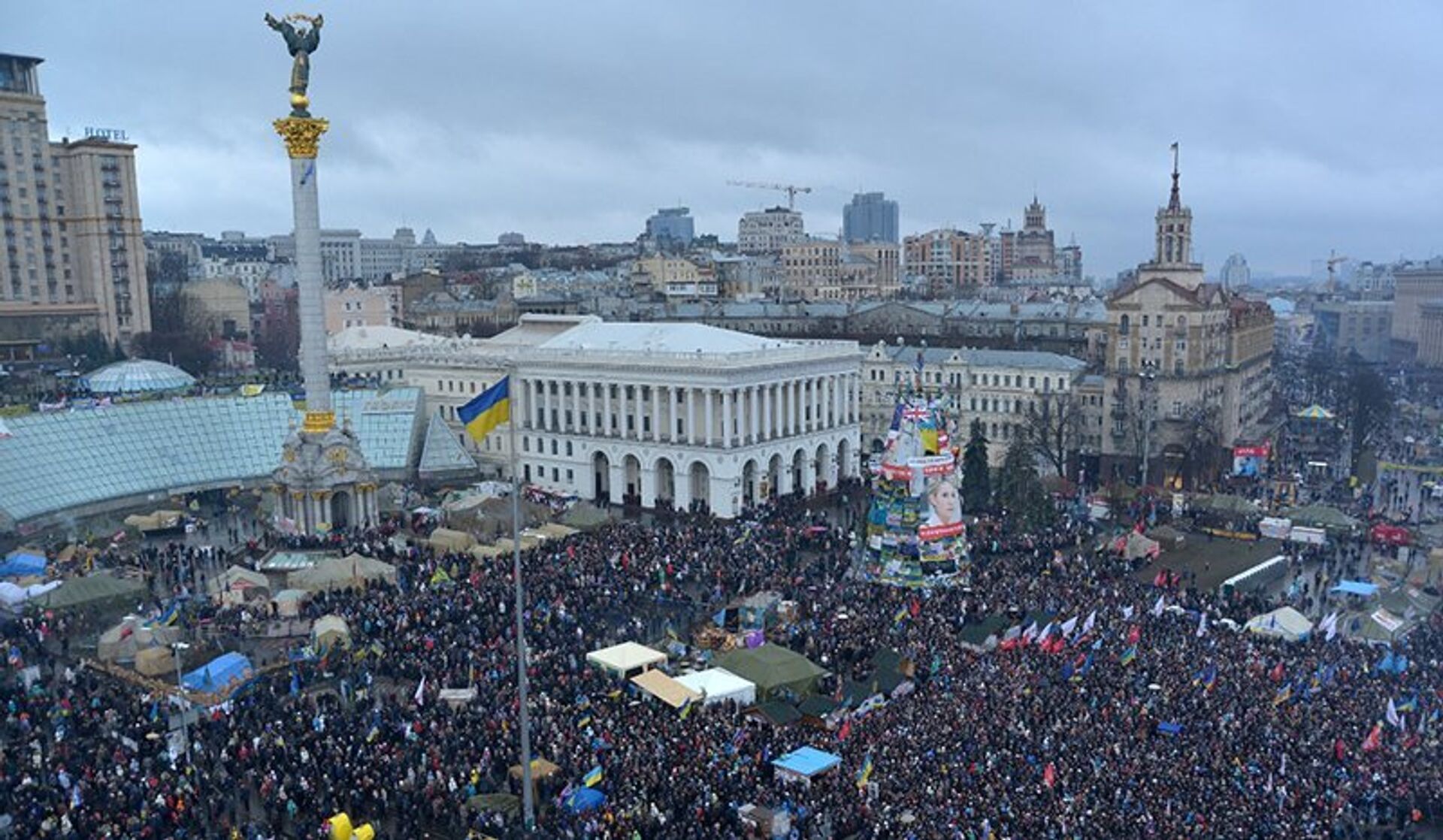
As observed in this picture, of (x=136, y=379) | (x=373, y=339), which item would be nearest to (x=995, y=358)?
(x=373, y=339)

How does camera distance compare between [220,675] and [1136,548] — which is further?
[1136,548]

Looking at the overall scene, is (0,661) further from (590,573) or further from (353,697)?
(590,573)

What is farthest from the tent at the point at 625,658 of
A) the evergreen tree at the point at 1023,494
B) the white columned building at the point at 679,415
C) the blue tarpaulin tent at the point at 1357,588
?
the white columned building at the point at 679,415

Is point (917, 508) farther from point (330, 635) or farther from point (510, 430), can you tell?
point (510, 430)

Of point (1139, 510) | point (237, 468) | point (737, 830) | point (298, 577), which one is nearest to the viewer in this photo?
point (737, 830)

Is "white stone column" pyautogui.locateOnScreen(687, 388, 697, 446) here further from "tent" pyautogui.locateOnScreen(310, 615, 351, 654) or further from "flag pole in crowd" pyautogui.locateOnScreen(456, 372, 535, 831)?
"flag pole in crowd" pyautogui.locateOnScreen(456, 372, 535, 831)

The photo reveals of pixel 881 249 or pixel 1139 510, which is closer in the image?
pixel 1139 510

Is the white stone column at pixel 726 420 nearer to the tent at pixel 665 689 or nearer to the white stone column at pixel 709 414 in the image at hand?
the white stone column at pixel 709 414

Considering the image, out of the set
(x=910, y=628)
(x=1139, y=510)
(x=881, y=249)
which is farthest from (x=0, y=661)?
(x=881, y=249)
